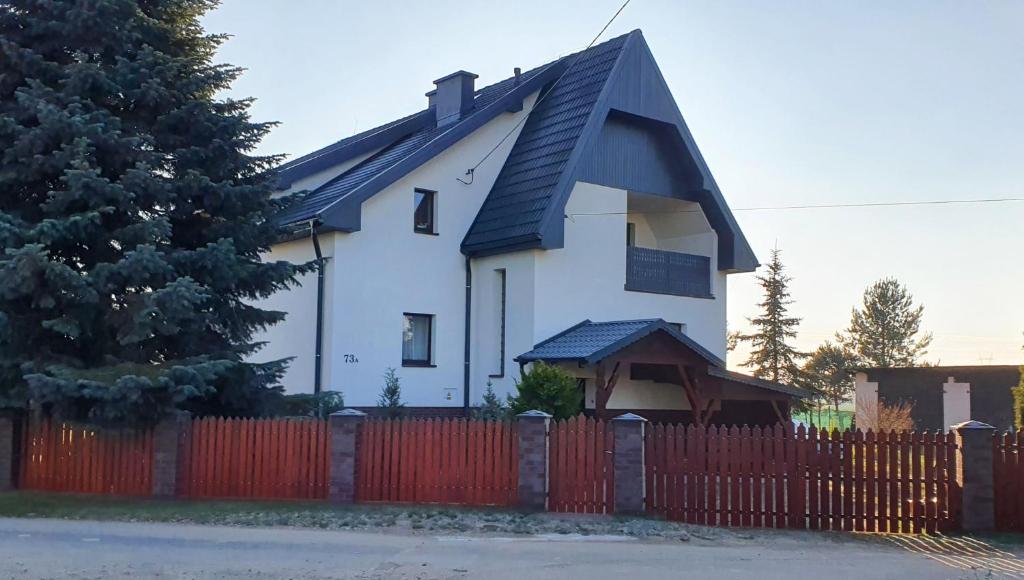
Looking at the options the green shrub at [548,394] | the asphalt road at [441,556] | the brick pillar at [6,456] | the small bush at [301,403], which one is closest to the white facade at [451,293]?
the small bush at [301,403]

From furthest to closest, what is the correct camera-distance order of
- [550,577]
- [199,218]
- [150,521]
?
[199,218], [150,521], [550,577]

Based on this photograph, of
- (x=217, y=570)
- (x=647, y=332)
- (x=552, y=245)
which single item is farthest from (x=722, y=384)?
(x=217, y=570)

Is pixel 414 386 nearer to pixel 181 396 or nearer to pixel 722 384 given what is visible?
pixel 722 384

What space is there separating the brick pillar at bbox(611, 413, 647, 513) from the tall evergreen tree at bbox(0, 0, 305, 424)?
18.5 ft

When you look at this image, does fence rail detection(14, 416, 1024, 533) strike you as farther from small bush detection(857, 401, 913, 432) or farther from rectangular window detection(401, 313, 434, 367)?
small bush detection(857, 401, 913, 432)

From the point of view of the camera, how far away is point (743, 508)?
13.4 metres

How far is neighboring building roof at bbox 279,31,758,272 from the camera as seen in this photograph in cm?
2066

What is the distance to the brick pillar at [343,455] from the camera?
14172mm

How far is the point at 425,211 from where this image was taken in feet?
71.8

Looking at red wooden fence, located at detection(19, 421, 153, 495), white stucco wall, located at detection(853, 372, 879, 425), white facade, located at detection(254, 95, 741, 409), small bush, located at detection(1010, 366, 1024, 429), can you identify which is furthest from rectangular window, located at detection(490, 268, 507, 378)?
white stucco wall, located at detection(853, 372, 879, 425)

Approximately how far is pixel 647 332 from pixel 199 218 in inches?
345

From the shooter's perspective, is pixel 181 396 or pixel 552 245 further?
pixel 552 245

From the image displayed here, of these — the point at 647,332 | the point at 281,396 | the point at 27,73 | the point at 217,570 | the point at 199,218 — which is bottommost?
the point at 217,570

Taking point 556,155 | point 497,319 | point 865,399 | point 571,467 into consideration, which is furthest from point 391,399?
point 865,399
